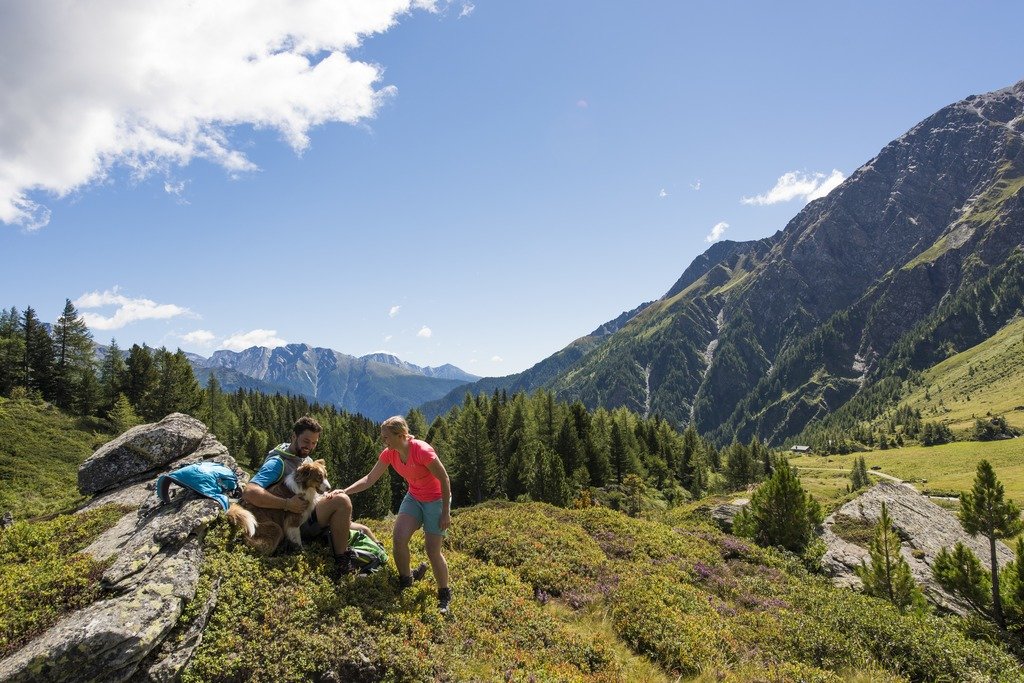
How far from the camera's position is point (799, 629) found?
12.7m

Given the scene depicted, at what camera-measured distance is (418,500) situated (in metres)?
10.2

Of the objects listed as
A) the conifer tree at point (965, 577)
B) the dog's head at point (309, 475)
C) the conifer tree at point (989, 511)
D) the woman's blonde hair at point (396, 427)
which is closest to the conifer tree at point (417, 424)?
the conifer tree at point (965, 577)

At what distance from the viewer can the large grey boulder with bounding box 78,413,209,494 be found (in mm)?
13328

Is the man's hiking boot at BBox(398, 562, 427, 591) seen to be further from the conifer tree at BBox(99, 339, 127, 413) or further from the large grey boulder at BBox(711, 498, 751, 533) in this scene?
the conifer tree at BBox(99, 339, 127, 413)

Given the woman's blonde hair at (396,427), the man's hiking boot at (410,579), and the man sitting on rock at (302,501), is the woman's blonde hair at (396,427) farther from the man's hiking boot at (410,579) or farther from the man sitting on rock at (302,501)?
the man's hiking boot at (410,579)

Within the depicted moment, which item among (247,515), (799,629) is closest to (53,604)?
(247,515)

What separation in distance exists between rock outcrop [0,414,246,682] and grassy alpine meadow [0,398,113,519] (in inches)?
1520

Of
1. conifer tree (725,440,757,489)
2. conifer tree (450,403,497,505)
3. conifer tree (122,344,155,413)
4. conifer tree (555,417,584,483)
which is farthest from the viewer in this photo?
conifer tree (725,440,757,489)

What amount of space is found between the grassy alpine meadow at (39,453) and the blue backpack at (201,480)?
38311 mm

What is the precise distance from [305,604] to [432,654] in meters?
2.55

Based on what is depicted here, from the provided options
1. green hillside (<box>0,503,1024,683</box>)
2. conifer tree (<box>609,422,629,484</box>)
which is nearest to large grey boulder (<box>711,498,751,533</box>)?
green hillside (<box>0,503,1024,683</box>)

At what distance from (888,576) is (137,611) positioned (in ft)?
95.2

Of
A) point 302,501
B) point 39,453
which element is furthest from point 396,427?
point 39,453

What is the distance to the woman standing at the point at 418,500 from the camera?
9906 millimetres
